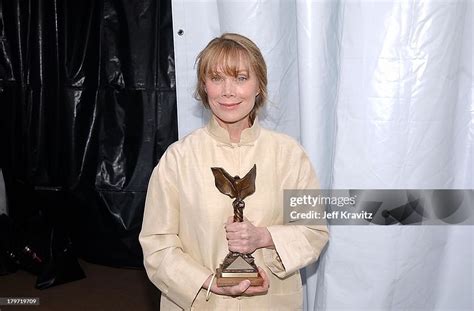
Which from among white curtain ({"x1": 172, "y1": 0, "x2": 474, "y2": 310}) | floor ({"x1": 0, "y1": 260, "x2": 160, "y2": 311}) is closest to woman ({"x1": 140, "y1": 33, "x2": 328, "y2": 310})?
white curtain ({"x1": 172, "y1": 0, "x2": 474, "y2": 310})

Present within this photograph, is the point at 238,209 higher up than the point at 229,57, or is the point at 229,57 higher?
the point at 229,57

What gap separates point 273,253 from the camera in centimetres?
122

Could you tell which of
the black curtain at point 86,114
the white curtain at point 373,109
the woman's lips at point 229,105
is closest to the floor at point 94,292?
the black curtain at point 86,114

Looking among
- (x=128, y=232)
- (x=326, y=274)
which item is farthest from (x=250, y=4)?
(x=128, y=232)

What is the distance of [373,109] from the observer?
1495mm

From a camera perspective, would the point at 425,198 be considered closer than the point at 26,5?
Yes

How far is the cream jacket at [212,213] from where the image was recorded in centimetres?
118

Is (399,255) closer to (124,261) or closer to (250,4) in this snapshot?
(250,4)

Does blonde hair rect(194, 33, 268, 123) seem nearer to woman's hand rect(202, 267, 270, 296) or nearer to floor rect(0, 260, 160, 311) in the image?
woman's hand rect(202, 267, 270, 296)

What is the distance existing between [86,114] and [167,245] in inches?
62.2

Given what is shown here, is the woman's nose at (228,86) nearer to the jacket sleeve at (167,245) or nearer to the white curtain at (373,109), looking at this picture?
the jacket sleeve at (167,245)

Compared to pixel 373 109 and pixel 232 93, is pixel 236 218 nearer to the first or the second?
pixel 232 93

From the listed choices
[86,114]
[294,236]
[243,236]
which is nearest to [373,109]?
[294,236]

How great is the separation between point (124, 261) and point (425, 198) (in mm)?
1682
